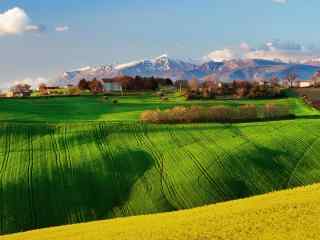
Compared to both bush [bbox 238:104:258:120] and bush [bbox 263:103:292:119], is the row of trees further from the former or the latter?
bush [bbox 238:104:258:120]

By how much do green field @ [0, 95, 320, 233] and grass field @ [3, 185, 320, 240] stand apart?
71.4 feet

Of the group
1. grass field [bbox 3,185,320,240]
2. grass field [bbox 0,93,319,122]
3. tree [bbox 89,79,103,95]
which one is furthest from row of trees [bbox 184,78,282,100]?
grass field [bbox 3,185,320,240]

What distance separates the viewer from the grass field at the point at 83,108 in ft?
340

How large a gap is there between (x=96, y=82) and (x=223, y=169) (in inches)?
4479

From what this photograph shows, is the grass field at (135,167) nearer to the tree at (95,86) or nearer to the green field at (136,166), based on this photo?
the green field at (136,166)

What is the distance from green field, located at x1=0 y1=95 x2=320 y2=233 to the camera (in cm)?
6112

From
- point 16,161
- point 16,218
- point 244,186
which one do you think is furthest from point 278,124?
point 16,218

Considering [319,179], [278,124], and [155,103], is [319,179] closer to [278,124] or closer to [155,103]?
[278,124]

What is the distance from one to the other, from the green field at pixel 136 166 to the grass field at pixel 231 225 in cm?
2177

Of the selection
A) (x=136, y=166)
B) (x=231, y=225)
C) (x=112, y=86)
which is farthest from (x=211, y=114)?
(x=112, y=86)

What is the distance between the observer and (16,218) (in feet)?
190

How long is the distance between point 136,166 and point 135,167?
40cm

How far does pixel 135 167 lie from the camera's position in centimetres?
7050

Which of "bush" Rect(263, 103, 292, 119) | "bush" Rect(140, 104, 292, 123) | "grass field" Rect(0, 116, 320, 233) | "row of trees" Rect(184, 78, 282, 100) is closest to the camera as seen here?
"grass field" Rect(0, 116, 320, 233)
